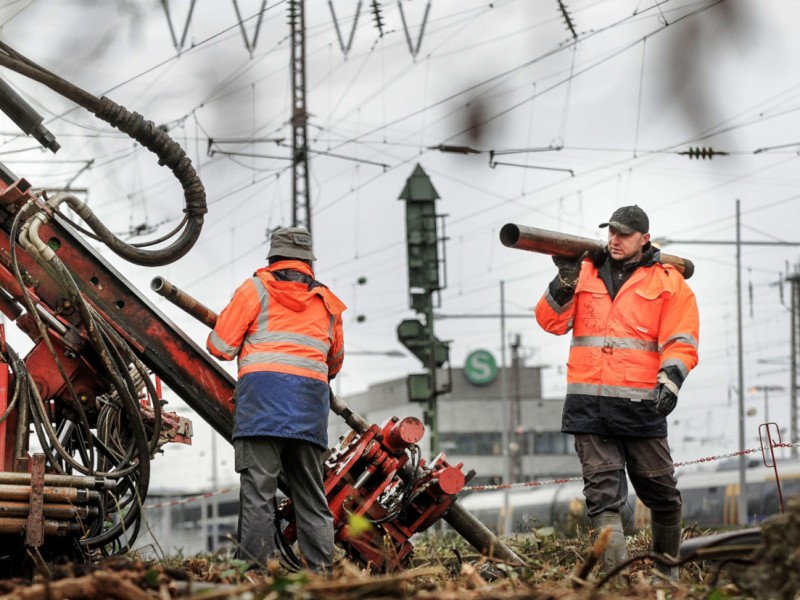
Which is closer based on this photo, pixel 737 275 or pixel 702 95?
pixel 702 95

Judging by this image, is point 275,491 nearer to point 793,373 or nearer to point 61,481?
point 61,481

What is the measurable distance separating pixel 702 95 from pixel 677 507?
314 cm

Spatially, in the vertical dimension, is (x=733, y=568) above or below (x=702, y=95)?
below

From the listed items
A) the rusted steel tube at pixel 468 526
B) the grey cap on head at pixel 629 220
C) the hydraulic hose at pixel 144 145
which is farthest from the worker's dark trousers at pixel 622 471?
the hydraulic hose at pixel 144 145

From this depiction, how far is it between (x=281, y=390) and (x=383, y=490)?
45.5 inches

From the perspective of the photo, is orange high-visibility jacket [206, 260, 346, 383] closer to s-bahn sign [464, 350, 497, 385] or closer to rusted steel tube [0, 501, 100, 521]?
rusted steel tube [0, 501, 100, 521]

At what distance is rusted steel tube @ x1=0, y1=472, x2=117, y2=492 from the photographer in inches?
248

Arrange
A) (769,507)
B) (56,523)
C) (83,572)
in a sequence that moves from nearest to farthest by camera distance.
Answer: (83,572) < (56,523) < (769,507)

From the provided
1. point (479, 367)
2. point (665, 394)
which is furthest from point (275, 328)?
point (479, 367)

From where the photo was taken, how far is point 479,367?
261 feet

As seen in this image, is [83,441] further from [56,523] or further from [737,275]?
[737,275]

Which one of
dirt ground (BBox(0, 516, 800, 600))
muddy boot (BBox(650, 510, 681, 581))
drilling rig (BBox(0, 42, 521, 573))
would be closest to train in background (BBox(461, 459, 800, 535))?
drilling rig (BBox(0, 42, 521, 573))

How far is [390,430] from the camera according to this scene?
25.4 ft

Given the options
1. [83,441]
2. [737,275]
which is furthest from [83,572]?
[737,275]
